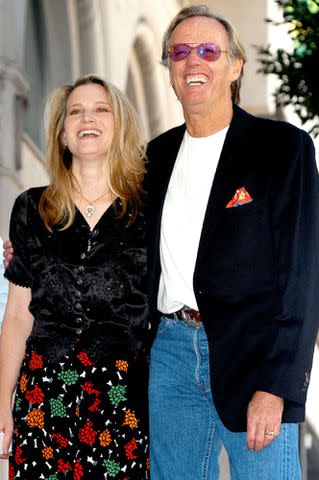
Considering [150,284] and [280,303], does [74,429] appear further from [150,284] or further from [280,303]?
[280,303]

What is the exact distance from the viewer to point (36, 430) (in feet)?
15.3

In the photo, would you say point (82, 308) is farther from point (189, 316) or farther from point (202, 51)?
point (202, 51)

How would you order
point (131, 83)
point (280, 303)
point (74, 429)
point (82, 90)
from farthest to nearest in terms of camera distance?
point (131, 83) → point (82, 90) → point (74, 429) → point (280, 303)

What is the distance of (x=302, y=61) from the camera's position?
10.7m

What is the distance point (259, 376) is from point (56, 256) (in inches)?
40.8

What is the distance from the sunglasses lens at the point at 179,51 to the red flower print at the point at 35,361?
4.35 ft

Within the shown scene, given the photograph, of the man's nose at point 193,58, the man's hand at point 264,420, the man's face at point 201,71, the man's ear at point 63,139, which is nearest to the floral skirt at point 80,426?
the man's hand at point 264,420

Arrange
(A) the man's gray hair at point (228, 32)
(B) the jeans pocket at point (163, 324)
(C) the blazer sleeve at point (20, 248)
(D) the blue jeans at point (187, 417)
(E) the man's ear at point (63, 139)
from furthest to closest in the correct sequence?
(E) the man's ear at point (63, 139) < (C) the blazer sleeve at point (20, 248) < (A) the man's gray hair at point (228, 32) < (B) the jeans pocket at point (163, 324) < (D) the blue jeans at point (187, 417)

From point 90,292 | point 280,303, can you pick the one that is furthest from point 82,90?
point 280,303

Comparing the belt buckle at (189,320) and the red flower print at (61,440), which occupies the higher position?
the belt buckle at (189,320)

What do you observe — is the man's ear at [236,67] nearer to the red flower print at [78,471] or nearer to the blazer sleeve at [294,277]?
the blazer sleeve at [294,277]

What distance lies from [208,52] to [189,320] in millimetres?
1090

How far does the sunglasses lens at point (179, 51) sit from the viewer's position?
4734 mm

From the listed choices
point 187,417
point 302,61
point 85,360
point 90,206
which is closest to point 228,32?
point 90,206
